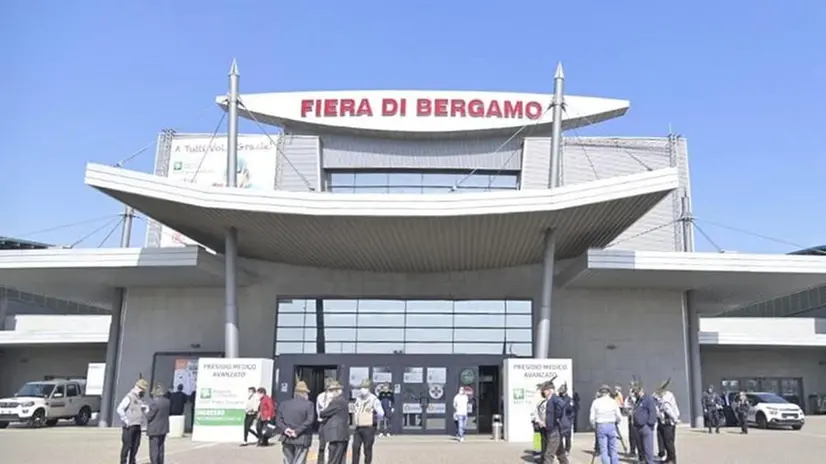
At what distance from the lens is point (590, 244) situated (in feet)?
80.4

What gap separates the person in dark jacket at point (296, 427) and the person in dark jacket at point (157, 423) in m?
2.53

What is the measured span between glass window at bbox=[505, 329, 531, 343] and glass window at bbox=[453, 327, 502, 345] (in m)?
0.20

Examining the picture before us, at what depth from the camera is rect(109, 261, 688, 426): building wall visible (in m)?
26.4

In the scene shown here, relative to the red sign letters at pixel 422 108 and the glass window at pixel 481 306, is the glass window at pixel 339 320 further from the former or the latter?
the red sign letters at pixel 422 108

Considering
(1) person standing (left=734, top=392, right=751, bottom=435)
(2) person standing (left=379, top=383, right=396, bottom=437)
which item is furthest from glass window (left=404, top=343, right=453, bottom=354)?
(1) person standing (left=734, top=392, right=751, bottom=435)

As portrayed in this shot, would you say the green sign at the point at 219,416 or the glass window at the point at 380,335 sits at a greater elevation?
the glass window at the point at 380,335

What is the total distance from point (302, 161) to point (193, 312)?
10.3 m

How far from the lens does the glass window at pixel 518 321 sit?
2620 cm

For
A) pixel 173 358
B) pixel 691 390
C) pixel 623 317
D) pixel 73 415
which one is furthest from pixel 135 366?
pixel 691 390

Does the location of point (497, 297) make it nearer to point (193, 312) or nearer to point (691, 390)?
point (691, 390)

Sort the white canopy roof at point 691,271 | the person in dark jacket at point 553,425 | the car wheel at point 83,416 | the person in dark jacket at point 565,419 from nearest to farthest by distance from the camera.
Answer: the person in dark jacket at point 553,425 < the person in dark jacket at point 565,419 < the white canopy roof at point 691,271 < the car wheel at point 83,416

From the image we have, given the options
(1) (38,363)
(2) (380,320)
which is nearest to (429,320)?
(2) (380,320)

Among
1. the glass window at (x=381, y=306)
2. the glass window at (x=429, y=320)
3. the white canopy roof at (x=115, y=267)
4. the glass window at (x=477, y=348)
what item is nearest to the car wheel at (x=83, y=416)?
the white canopy roof at (x=115, y=267)

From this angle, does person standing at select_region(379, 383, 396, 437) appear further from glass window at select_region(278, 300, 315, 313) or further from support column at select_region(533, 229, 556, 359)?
glass window at select_region(278, 300, 315, 313)
